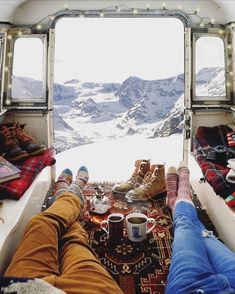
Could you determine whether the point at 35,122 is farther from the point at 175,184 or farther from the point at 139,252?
the point at 139,252

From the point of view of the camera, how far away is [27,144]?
3.26 meters

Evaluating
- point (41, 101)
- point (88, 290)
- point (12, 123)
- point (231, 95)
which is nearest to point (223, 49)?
point (231, 95)

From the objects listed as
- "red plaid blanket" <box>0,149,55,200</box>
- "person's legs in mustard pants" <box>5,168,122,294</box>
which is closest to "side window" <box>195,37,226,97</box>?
"red plaid blanket" <box>0,149,55,200</box>

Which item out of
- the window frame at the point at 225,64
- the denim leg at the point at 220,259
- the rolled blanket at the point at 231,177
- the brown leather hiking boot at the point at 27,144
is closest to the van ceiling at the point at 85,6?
the window frame at the point at 225,64

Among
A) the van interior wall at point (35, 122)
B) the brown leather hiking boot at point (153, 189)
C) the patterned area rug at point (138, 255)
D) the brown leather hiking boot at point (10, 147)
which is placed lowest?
the patterned area rug at point (138, 255)

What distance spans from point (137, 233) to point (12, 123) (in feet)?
6.12

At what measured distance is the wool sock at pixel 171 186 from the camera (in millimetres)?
2701

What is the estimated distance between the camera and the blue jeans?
4.55 ft

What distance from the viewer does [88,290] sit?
4.42 ft

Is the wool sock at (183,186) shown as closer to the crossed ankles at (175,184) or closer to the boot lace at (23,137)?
the crossed ankles at (175,184)

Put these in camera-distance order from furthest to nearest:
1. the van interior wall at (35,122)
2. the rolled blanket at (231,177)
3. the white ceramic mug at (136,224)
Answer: the van interior wall at (35,122) < the rolled blanket at (231,177) < the white ceramic mug at (136,224)

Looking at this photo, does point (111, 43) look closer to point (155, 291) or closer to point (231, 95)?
point (231, 95)

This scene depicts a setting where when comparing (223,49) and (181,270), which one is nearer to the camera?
(181,270)

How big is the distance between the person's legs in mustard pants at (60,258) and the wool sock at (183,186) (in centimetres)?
75
